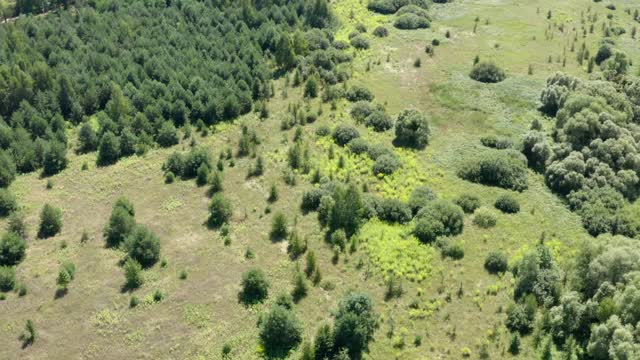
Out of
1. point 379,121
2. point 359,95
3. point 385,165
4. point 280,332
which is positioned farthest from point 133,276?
point 359,95

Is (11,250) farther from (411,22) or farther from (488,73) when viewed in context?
(411,22)

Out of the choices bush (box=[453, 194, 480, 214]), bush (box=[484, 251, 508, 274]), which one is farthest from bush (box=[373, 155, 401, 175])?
bush (box=[484, 251, 508, 274])

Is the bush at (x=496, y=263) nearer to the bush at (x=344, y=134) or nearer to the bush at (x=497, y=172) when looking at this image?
the bush at (x=497, y=172)

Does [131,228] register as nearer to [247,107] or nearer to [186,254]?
[186,254]

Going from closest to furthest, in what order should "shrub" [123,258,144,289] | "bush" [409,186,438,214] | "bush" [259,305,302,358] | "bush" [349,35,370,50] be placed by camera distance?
"bush" [259,305,302,358]
"shrub" [123,258,144,289]
"bush" [409,186,438,214]
"bush" [349,35,370,50]

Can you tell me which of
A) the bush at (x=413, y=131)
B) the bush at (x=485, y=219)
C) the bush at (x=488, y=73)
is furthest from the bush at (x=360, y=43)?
the bush at (x=485, y=219)

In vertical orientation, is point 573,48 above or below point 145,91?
below

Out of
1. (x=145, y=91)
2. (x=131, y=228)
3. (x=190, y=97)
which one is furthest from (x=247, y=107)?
(x=131, y=228)

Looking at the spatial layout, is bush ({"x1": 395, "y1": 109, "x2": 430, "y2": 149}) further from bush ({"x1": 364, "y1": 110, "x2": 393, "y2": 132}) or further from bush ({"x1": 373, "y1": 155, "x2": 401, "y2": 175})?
bush ({"x1": 373, "y1": 155, "x2": 401, "y2": 175})
